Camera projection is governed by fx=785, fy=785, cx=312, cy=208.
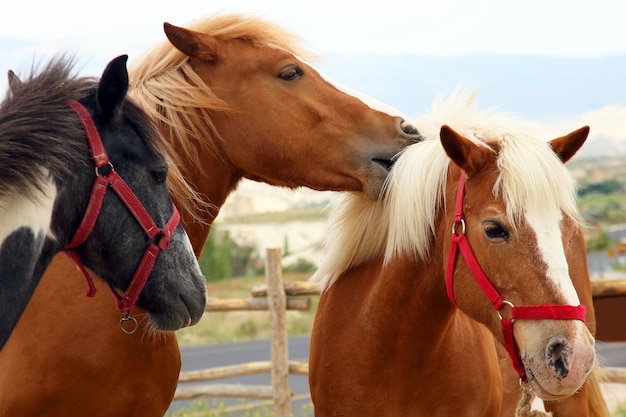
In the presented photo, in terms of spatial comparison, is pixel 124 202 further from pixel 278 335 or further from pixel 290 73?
pixel 278 335

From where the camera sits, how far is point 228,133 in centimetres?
349

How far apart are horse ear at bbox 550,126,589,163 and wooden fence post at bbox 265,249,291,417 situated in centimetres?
464

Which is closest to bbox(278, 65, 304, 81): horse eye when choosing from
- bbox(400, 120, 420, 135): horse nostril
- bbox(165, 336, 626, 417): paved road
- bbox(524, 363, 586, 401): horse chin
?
bbox(400, 120, 420, 135): horse nostril

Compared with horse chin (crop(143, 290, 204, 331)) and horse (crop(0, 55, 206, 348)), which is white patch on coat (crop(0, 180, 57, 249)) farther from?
horse chin (crop(143, 290, 204, 331))

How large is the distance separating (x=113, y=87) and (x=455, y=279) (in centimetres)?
153

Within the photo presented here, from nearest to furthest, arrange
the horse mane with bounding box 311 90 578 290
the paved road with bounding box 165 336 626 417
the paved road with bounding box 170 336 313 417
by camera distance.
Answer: the horse mane with bounding box 311 90 578 290
the paved road with bounding box 170 336 313 417
the paved road with bounding box 165 336 626 417

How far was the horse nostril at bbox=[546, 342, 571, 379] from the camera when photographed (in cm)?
275

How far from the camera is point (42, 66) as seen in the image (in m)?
2.67

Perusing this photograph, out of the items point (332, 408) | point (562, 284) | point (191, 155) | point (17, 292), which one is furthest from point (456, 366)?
point (17, 292)

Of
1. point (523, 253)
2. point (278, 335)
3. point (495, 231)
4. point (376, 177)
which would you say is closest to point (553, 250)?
point (523, 253)

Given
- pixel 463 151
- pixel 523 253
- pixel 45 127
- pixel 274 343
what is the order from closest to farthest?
pixel 45 127
pixel 523 253
pixel 463 151
pixel 274 343

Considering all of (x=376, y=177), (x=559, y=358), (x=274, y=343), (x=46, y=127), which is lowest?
(x=274, y=343)

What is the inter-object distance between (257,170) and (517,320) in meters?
1.31

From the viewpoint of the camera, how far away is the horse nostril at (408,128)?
351cm
